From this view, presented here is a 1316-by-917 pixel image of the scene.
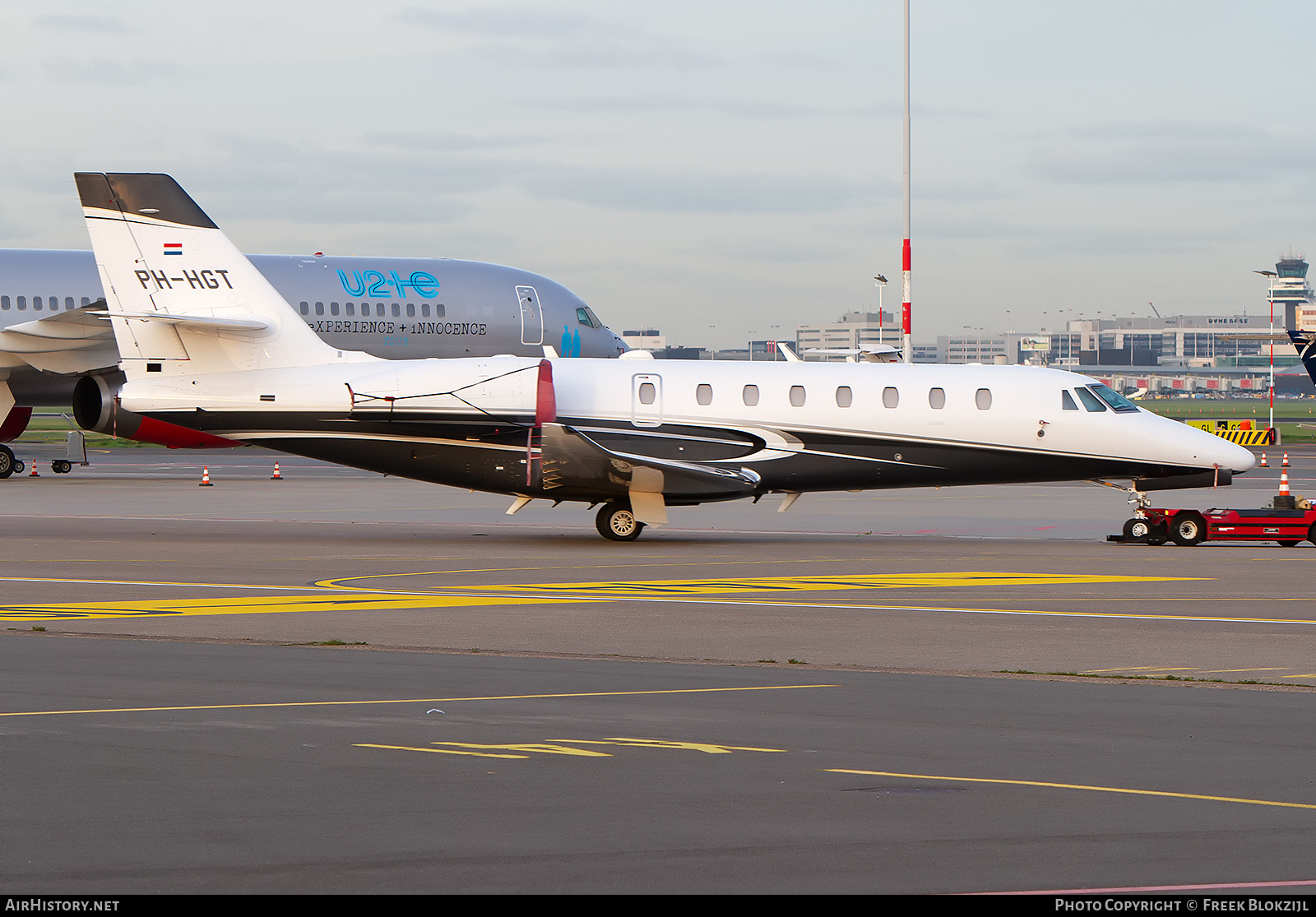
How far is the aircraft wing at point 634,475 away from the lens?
2767 cm

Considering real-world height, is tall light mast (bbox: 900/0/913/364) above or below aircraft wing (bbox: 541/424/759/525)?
above

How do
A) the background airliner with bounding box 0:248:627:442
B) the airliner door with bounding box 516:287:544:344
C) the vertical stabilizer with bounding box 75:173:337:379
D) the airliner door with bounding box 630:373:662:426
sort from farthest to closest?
the airliner door with bounding box 516:287:544:344
the background airliner with bounding box 0:248:627:442
the airliner door with bounding box 630:373:662:426
the vertical stabilizer with bounding box 75:173:337:379

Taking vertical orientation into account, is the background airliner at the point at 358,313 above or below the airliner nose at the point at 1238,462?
above

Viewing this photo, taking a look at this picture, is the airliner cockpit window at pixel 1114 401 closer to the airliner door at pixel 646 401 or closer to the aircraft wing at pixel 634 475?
the aircraft wing at pixel 634 475

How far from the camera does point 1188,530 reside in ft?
95.0

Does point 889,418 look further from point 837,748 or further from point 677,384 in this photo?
point 837,748

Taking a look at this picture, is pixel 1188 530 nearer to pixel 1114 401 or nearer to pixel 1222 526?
pixel 1222 526

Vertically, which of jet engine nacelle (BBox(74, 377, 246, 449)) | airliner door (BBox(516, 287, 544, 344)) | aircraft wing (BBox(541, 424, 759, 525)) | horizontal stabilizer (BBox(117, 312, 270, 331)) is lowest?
aircraft wing (BBox(541, 424, 759, 525))

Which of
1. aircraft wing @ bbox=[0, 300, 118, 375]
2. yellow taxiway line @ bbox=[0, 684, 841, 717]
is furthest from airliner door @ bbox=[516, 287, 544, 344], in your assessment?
yellow taxiway line @ bbox=[0, 684, 841, 717]

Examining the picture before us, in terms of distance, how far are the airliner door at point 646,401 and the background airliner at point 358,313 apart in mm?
16864

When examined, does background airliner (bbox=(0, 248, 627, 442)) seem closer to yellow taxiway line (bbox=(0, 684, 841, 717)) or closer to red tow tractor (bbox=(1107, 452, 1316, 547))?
red tow tractor (bbox=(1107, 452, 1316, 547))

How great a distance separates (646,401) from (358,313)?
1812cm

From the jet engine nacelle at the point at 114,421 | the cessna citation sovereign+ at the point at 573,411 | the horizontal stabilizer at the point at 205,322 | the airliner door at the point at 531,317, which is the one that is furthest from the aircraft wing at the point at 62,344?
the horizontal stabilizer at the point at 205,322

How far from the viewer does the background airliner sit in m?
41.8
